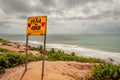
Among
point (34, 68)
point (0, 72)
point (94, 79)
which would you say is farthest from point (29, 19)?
point (94, 79)

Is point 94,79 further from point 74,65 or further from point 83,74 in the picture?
point 74,65

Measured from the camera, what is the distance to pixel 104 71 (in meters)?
8.38

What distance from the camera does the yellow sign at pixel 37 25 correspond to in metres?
8.64

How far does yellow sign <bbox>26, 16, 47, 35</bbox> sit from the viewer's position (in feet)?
28.3

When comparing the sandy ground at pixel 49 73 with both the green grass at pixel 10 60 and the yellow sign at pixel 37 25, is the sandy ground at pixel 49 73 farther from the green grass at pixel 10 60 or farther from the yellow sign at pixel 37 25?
the yellow sign at pixel 37 25

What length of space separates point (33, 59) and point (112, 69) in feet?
16.7

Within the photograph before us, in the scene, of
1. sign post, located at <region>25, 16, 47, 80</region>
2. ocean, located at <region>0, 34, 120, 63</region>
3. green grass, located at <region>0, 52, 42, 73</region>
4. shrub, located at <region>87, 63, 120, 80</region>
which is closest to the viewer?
shrub, located at <region>87, 63, 120, 80</region>

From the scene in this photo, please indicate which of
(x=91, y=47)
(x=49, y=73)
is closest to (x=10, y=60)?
(x=49, y=73)

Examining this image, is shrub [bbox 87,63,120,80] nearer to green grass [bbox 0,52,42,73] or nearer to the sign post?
the sign post

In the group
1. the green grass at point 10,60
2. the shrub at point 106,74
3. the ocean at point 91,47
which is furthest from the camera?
the ocean at point 91,47

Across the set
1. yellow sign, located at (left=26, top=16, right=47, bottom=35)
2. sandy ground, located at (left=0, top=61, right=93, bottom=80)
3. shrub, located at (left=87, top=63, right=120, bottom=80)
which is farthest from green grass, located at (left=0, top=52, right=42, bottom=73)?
shrub, located at (left=87, top=63, right=120, bottom=80)

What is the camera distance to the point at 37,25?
29.2ft

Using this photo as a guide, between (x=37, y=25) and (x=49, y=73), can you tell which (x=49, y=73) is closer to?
(x=49, y=73)

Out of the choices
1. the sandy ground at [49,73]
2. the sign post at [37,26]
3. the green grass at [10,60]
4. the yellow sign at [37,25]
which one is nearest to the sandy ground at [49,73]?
the sandy ground at [49,73]
